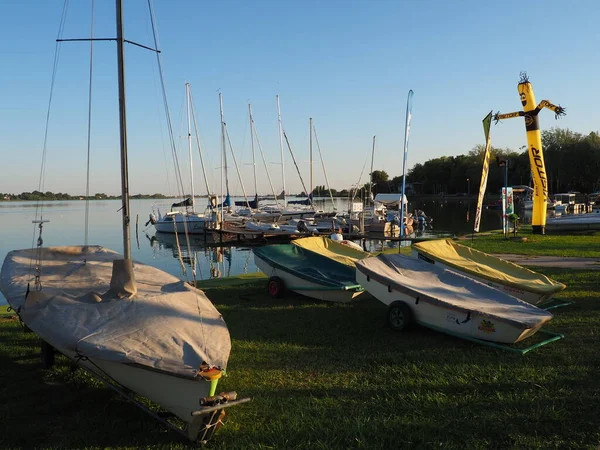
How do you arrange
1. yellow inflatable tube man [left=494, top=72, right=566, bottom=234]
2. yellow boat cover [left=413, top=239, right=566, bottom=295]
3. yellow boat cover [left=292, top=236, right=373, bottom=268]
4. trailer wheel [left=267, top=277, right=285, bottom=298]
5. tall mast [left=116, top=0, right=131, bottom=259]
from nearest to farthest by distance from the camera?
tall mast [left=116, top=0, right=131, bottom=259]
yellow boat cover [left=413, top=239, right=566, bottom=295]
trailer wheel [left=267, top=277, right=285, bottom=298]
yellow boat cover [left=292, top=236, right=373, bottom=268]
yellow inflatable tube man [left=494, top=72, right=566, bottom=234]

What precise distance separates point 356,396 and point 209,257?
2668cm

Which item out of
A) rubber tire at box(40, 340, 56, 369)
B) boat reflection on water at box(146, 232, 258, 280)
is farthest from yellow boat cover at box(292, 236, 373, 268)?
boat reflection on water at box(146, 232, 258, 280)

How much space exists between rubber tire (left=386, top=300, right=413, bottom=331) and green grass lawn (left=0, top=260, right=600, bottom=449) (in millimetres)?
202

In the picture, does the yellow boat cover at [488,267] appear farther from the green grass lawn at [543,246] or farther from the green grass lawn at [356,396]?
the green grass lawn at [543,246]

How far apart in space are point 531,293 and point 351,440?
626 cm

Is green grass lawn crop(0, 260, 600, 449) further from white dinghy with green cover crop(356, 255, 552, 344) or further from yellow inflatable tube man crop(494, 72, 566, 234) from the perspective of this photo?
yellow inflatable tube man crop(494, 72, 566, 234)

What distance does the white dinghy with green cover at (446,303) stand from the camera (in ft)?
23.8

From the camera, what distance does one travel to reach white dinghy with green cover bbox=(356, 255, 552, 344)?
7.25m

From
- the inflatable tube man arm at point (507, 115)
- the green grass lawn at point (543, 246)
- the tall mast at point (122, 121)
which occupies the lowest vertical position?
the green grass lawn at point (543, 246)

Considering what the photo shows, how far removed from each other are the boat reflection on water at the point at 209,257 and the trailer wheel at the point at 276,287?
415 inches

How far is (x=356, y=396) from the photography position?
18.5ft

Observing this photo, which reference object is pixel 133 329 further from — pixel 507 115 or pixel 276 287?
pixel 507 115

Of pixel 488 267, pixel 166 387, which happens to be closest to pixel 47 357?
pixel 166 387

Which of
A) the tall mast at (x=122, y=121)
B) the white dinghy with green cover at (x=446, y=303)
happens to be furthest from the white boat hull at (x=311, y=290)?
the tall mast at (x=122, y=121)
